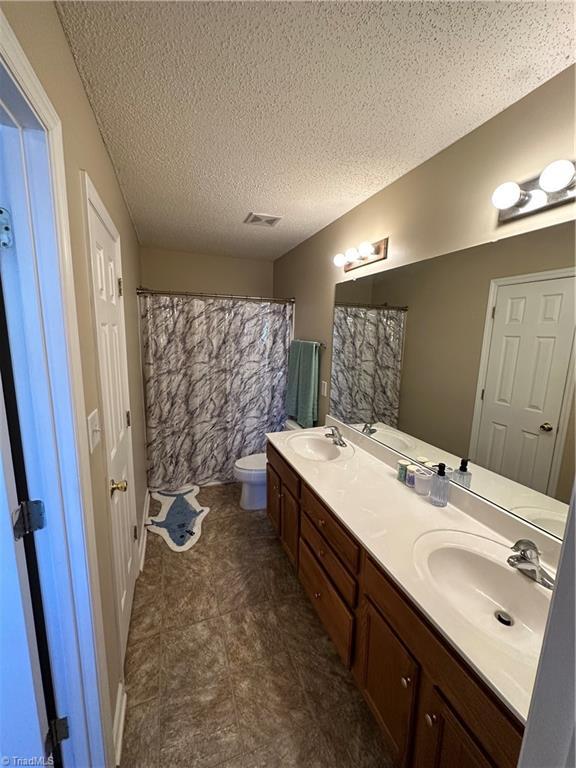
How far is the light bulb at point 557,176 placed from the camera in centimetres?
95

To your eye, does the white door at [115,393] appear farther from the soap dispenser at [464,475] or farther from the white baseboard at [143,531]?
the soap dispenser at [464,475]

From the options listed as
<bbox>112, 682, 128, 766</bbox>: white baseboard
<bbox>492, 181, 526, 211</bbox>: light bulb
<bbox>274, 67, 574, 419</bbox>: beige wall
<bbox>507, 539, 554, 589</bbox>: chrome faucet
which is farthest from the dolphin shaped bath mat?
<bbox>492, 181, 526, 211</bbox>: light bulb

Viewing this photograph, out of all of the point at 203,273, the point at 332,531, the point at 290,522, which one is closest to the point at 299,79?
the point at 332,531

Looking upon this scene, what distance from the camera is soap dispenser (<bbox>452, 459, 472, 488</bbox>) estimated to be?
4.28 ft

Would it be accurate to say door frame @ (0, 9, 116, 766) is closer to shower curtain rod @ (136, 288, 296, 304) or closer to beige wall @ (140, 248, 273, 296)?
shower curtain rod @ (136, 288, 296, 304)

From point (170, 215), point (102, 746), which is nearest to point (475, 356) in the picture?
point (102, 746)

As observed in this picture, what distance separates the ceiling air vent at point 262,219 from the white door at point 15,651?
1.98 metres

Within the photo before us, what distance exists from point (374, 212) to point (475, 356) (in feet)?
3.65

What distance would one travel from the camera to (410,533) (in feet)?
3.79

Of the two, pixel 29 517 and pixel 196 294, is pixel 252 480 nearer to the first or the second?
pixel 196 294

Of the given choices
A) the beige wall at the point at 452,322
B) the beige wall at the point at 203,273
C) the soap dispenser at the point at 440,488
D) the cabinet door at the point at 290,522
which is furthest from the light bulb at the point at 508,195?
the beige wall at the point at 203,273

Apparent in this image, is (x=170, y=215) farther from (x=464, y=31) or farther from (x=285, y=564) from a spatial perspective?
(x=285, y=564)

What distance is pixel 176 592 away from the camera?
71.0 inches

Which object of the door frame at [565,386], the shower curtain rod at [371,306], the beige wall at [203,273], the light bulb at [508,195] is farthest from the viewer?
the beige wall at [203,273]
